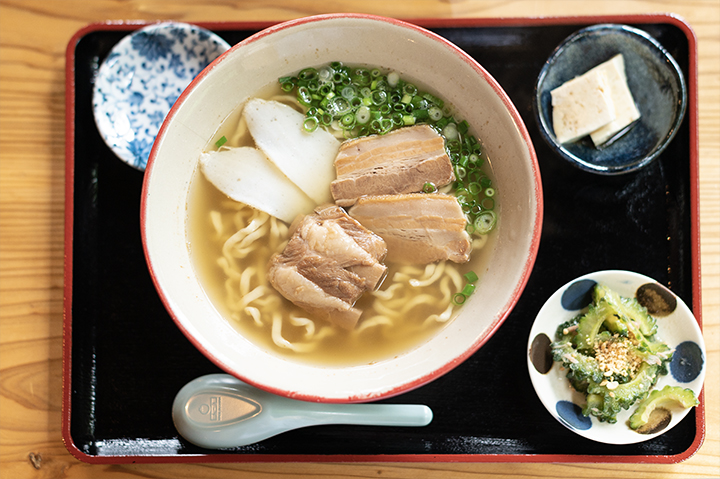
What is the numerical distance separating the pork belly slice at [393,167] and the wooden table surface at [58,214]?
766mm

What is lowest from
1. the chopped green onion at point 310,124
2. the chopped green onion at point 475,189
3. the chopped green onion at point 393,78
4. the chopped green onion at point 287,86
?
the chopped green onion at point 475,189

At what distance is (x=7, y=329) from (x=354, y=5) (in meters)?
2.26

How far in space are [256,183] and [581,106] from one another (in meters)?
1.48

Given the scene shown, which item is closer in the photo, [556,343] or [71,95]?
[556,343]

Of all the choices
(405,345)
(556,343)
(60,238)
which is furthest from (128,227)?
(556,343)

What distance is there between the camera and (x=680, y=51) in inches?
93.0

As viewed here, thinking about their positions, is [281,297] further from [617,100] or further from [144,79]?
[617,100]

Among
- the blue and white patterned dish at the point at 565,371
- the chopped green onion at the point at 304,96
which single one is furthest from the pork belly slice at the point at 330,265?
the blue and white patterned dish at the point at 565,371

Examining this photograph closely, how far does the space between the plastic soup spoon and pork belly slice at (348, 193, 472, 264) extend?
0.68m

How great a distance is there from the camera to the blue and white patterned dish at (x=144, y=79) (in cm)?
231

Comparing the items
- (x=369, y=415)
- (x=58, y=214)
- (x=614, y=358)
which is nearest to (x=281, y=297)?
(x=369, y=415)

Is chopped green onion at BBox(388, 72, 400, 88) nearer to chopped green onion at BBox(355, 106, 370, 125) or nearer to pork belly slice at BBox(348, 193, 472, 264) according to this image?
chopped green onion at BBox(355, 106, 370, 125)

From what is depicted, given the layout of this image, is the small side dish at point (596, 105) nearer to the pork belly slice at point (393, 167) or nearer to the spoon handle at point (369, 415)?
the pork belly slice at point (393, 167)

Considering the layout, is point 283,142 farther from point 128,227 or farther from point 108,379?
point 108,379
